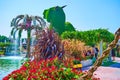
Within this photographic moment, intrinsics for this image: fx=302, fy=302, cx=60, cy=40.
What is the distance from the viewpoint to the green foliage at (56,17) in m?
51.8

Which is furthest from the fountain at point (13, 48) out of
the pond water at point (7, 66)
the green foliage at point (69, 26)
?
the pond water at point (7, 66)

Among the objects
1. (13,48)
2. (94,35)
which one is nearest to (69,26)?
(13,48)

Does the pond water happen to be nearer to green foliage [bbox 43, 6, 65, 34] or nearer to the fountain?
the fountain

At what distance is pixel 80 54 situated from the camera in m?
19.1

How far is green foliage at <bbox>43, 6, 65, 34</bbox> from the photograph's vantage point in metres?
51.8

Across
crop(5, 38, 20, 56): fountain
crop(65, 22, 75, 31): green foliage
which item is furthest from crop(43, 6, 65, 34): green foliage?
crop(5, 38, 20, 56): fountain

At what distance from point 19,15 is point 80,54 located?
19.4 metres

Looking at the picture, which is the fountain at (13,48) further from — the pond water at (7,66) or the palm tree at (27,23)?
the pond water at (7,66)

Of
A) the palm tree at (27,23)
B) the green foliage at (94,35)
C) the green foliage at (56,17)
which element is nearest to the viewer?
the green foliage at (94,35)

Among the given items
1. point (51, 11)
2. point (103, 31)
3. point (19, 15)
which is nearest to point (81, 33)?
point (103, 31)

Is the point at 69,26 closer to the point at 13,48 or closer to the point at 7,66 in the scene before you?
the point at 13,48

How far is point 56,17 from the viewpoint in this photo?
5203 centimetres

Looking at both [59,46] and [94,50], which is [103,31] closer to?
[94,50]

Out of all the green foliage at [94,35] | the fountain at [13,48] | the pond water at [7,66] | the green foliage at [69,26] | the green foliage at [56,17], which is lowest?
the pond water at [7,66]
